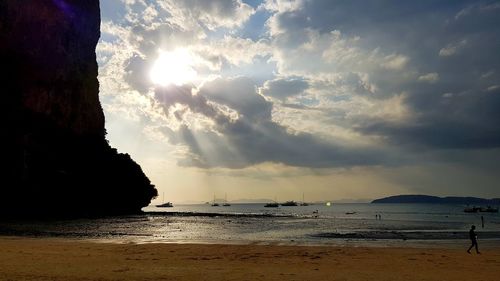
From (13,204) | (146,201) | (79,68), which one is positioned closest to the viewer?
(13,204)

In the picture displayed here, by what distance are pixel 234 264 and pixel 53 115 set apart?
78374 mm

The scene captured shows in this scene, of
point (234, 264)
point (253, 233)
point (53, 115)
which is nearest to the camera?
point (234, 264)

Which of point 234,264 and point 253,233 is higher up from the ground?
point 234,264

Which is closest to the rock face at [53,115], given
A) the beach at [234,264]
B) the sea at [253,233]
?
the sea at [253,233]

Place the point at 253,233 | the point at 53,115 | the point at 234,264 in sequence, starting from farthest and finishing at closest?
the point at 53,115, the point at 253,233, the point at 234,264

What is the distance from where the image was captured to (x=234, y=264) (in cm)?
2152

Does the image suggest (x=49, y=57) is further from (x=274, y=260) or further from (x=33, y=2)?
(x=274, y=260)

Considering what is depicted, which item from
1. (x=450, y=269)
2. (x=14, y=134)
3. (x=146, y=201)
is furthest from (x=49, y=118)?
(x=450, y=269)

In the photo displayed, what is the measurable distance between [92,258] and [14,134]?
Result: 66.7m

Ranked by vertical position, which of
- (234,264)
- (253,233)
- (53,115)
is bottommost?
(253,233)

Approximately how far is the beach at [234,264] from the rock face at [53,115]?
198 feet

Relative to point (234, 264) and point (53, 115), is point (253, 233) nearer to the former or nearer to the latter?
point (234, 264)

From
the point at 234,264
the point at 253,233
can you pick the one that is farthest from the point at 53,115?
the point at 234,264

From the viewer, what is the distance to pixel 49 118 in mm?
86188
